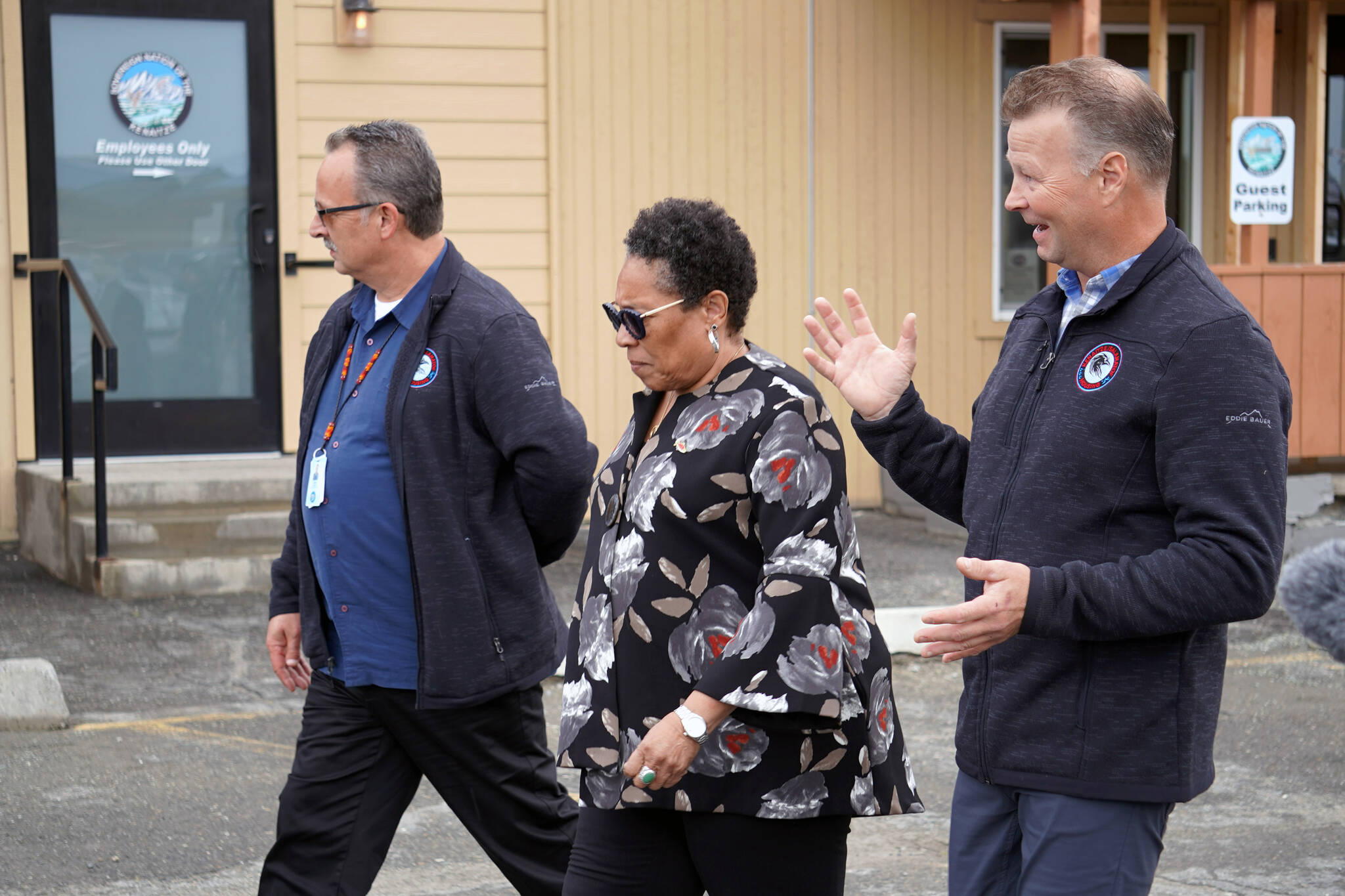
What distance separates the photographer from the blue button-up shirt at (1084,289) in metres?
2.49

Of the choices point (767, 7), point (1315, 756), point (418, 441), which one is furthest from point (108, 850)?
point (767, 7)

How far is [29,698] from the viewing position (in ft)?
19.5

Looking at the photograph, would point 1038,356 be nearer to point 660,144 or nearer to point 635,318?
point 635,318

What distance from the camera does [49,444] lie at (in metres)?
9.41

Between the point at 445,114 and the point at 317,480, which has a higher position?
the point at 445,114

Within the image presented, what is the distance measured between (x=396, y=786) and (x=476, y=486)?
0.75 m

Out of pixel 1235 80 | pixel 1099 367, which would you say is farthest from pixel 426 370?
pixel 1235 80

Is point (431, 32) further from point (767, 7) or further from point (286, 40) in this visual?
point (767, 7)

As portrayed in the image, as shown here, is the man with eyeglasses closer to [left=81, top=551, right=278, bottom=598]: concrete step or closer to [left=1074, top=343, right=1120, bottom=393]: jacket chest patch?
[left=1074, top=343, right=1120, bottom=393]: jacket chest patch

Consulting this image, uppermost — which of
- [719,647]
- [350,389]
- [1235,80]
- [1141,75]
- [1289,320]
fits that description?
[1141,75]

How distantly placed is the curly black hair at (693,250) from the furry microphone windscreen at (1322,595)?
1.18 metres

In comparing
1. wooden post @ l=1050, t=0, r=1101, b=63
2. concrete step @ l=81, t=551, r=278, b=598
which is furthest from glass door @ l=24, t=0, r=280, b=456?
wooden post @ l=1050, t=0, r=1101, b=63

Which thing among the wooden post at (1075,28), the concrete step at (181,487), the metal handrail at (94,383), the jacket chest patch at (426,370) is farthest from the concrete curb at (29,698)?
the wooden post at (1075,28)

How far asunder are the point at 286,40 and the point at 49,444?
290 cm
